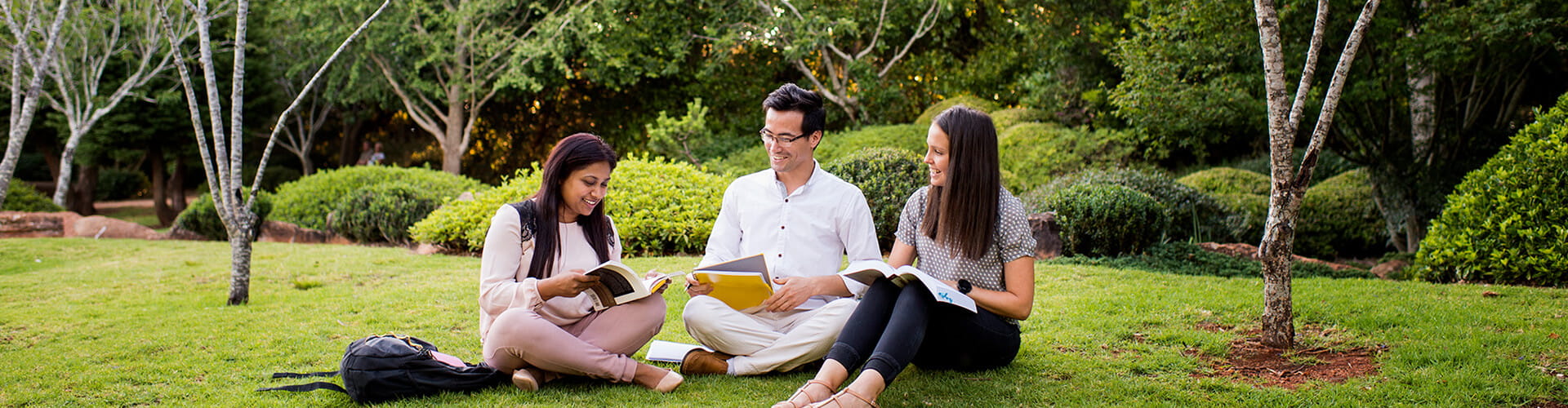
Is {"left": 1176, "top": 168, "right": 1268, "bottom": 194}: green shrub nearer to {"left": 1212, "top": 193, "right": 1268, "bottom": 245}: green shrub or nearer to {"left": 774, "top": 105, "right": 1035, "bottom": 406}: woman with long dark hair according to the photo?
{"left": 1212, "top": 193, "right": 1268, "bottom": 245}: green shrub

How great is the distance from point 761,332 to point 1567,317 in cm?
377

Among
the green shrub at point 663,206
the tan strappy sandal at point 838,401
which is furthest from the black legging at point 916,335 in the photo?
the green shrub at point 663,206

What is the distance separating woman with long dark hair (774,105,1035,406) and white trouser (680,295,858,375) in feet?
1.11

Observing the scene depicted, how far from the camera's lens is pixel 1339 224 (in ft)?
29.0

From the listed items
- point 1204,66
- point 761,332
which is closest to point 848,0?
point 1204,66

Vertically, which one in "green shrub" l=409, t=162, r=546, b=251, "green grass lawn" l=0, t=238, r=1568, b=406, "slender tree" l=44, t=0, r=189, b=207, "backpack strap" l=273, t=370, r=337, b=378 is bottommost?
"backpack strap" l=273, t=370, r=337, b=378

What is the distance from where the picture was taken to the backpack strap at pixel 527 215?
11.0ft

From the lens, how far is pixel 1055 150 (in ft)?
32.0

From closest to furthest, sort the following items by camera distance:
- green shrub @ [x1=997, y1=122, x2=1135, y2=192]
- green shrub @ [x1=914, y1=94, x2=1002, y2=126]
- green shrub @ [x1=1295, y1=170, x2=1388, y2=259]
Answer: green shrub @ [x1=1295, y1=170, x2=1388, y2=259], green shrub @ [x1=997, y1=122, x2=1135, y2=192], green shrub @ [x1=914, y1=94, x2=1002, y2=126]

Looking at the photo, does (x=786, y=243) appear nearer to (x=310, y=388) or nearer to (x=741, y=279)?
(x=741, y=279)

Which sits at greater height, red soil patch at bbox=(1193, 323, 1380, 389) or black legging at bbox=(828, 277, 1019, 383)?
black legging at bbox=(828, 277, 1019, 383)

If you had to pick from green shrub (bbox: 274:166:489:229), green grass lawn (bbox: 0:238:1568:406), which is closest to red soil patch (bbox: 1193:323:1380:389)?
green grass lawn (bbox: 0:238:1568:406)

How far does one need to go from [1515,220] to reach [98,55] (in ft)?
61.9

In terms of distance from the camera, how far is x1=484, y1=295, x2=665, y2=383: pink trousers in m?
3.28
